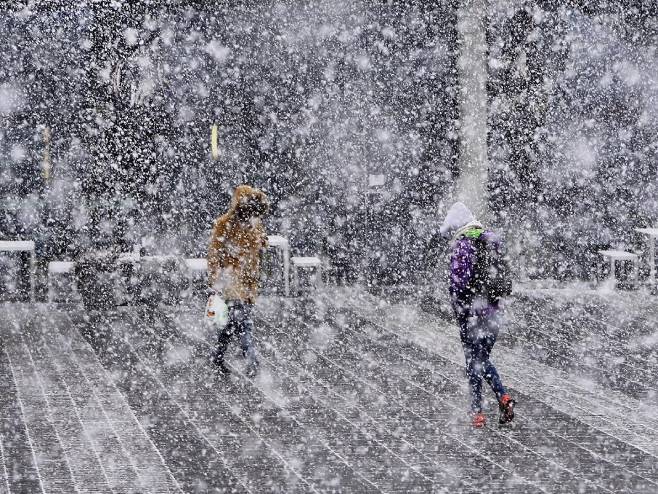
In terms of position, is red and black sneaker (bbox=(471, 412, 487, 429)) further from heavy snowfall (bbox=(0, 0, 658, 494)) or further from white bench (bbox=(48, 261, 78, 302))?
white bench (bbox=(48, 261, 78, 302))

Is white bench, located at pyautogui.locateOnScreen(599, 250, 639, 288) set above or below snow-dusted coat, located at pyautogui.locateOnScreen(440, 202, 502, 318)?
below

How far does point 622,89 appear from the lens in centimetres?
1612

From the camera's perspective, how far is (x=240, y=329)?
9383 mm

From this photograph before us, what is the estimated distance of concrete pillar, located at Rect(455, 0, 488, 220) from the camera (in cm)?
1342

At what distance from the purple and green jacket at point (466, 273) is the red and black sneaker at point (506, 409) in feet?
1.87

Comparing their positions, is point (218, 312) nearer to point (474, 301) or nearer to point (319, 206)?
point (474, 301)

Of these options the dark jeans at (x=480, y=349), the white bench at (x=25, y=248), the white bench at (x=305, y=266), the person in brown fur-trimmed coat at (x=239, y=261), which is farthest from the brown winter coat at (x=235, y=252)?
the white bench at (x=25, y=248)

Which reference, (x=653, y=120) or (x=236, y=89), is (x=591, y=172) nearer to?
(x=653, y=120)

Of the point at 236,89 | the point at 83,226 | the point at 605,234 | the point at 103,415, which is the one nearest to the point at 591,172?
the point at 605,234

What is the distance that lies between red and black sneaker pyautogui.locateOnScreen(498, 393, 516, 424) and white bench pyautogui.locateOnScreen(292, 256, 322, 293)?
7.36m

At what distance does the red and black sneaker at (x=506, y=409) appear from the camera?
24.4 feet

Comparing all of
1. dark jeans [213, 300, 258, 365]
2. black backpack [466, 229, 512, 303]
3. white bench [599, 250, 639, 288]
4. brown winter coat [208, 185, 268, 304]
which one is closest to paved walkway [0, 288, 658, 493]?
dark jeans [213, 300, 258, 365]

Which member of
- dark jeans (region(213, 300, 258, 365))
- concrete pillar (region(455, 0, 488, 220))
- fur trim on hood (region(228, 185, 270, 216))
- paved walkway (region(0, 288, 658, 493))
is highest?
concrete pillar (region(455, 0, 488, 220))

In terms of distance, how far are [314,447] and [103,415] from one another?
66.8 inches
